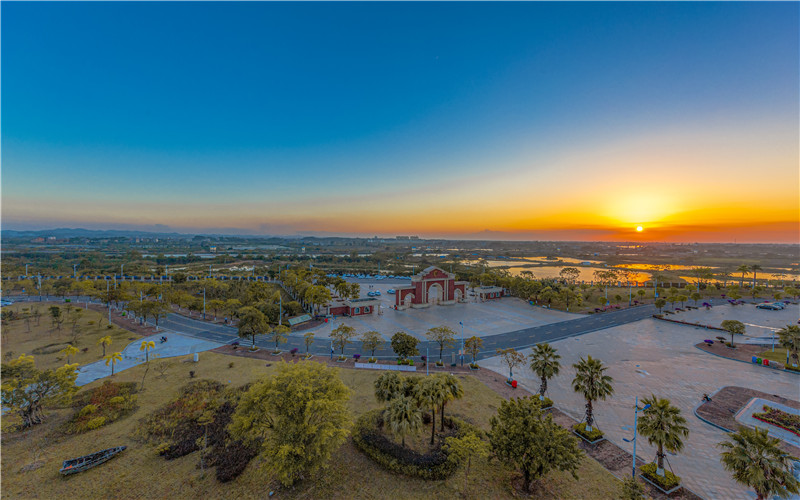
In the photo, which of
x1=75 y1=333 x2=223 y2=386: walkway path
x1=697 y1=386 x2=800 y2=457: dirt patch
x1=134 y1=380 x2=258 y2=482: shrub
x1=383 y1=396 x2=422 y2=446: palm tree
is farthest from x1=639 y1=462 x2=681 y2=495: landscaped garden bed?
x1=75 y1=333 x2=223 y2=386: walkway path

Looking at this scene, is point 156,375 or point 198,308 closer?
point 156,375

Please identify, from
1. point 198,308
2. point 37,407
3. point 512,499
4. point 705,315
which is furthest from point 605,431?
point 198,308

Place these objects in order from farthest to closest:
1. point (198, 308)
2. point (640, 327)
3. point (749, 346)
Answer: point (198, 308) < point (640, 327) < point (749, 346)

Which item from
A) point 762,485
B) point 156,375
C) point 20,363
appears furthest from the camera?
point 156,375

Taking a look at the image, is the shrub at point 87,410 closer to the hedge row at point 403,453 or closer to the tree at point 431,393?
the hedge row at point 403,453

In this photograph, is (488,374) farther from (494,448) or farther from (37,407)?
(37,407)

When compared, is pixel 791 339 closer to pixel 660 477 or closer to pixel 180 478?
pixel 660 477

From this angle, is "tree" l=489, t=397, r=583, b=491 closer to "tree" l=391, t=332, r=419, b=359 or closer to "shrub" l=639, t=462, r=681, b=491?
"shrub" l=639, t=462, r=681, b=491
